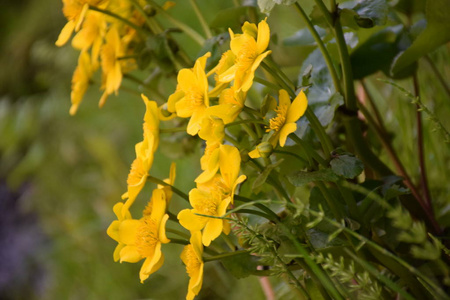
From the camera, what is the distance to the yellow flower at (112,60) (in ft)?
1.48

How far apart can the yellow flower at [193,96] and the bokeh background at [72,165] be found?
20cm

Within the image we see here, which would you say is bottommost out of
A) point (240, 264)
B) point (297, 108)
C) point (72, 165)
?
point (72, 165)

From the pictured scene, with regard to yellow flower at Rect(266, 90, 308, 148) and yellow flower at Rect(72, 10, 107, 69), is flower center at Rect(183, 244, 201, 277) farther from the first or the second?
yellow flower at Rect(72, 10, 107, 69)

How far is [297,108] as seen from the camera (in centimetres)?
29

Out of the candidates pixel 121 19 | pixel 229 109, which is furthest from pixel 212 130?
pixel 121 19

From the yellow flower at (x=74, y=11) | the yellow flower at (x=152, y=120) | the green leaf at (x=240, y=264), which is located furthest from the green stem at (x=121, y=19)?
the green leaf at (x=240, y=264)

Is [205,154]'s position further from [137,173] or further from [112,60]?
[112,60]

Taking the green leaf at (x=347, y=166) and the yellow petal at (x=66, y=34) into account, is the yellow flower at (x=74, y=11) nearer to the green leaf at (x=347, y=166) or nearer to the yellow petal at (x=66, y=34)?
the yellow petal at (x=66, y=34)

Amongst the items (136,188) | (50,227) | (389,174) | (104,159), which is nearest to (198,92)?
(136,188)

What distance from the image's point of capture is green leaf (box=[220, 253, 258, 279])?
0.36 metres

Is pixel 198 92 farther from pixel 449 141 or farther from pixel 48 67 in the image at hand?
pixel 48 67

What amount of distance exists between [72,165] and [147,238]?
134cm

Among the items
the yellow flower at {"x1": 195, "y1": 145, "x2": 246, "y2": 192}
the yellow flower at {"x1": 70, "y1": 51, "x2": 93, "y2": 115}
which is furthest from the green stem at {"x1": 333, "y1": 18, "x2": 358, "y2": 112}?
the yellow flower at {"x1": 70, "y1": 51, "x2": 93, "y2": 115}

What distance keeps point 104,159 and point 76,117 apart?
412mm
